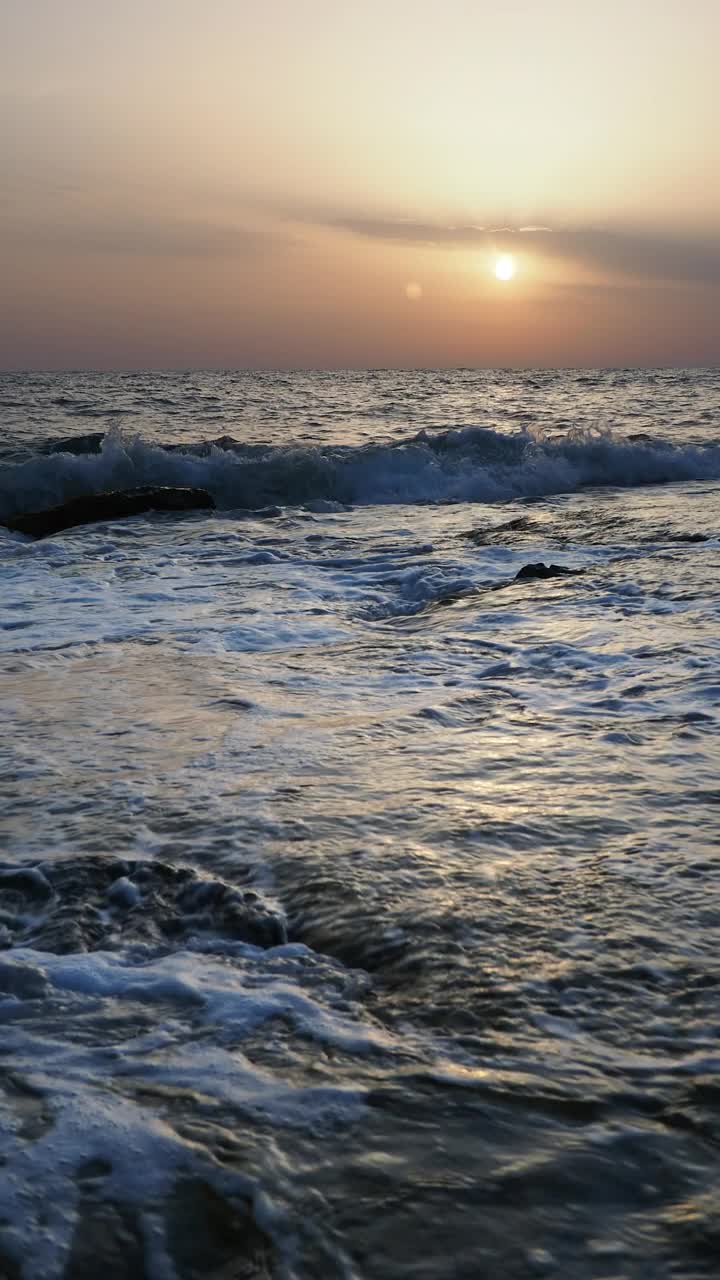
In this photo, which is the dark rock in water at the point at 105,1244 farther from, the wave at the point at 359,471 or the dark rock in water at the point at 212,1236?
the wave at the point at 359,471

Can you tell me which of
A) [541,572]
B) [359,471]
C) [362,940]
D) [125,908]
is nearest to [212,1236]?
[362,940]

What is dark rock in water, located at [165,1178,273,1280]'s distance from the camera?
1.82 metres

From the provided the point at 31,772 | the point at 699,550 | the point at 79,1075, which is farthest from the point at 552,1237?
the point at 699,550

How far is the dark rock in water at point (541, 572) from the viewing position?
895cm

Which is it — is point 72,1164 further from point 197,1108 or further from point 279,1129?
point 279,1129

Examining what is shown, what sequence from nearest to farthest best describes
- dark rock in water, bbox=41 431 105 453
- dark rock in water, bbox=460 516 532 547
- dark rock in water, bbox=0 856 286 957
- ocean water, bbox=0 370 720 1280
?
ocean water, bbox=0 370 720 1280, dark rock in water, bbox=0 856 286 957, dark rock in water, bbox=460 516 532 547, dark rock in water, bbox=41 431 105 453

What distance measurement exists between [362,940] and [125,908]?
2.56 ft

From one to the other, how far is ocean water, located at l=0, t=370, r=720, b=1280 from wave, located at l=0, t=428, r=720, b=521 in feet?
31.0

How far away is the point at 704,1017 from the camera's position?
2506 millimetres

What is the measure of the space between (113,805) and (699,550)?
7.59 meters

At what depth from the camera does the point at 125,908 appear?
3.17 metres

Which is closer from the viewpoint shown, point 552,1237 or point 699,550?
point 552,1237

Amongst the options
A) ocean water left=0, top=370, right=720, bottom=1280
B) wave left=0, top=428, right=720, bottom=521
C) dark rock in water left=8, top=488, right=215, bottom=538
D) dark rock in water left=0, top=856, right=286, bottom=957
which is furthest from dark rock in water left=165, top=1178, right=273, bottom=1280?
wave left=0, top=428, right=720, bottom=521

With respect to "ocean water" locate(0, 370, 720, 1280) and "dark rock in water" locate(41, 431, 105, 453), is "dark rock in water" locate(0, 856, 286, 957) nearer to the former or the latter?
"ocean water" locate(0, 370, 720, 1280)
